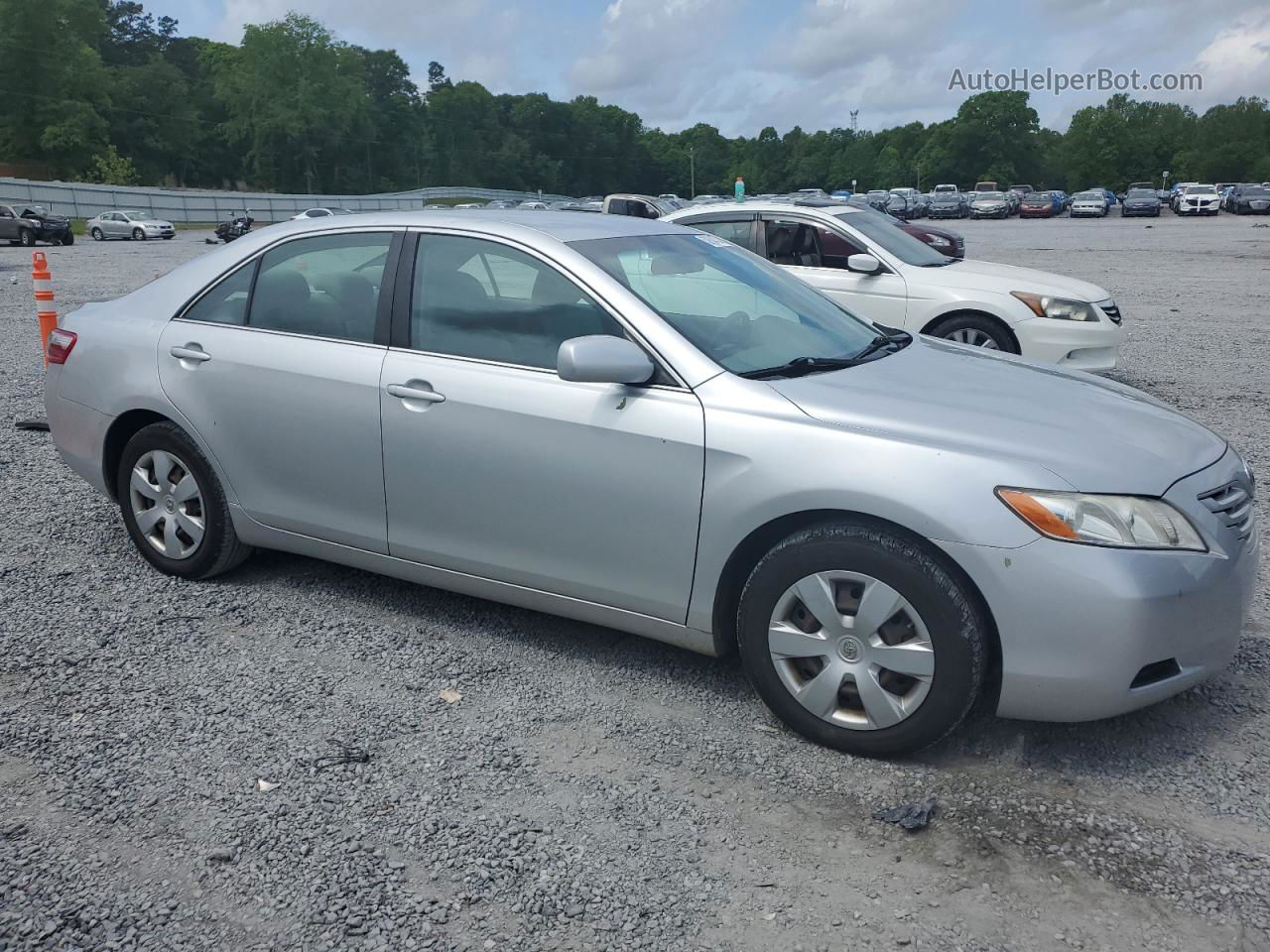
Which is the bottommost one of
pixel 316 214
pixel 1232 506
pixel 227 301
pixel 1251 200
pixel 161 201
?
pixel 161 201

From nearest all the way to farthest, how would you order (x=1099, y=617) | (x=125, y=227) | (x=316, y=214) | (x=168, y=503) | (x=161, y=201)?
1. (x=1099, y=617)
2. (x=168, y=503)
3. (x=316, y=214)
4. (x=125, y=227)
5. (x=161, y=201)

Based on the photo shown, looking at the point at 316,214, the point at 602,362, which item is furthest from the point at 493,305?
the point at 316,214

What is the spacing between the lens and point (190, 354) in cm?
473

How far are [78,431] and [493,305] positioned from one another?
225cm

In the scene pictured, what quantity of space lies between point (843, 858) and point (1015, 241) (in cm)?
3663

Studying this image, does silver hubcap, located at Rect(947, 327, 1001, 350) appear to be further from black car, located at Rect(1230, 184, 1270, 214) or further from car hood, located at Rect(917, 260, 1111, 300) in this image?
black car, located at Rect(1230, 184, 1270, 214)

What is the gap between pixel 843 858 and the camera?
300 cm

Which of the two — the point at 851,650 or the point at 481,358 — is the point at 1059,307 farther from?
the point at 851,650

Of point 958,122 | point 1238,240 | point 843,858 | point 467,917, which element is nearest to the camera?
point 467,917

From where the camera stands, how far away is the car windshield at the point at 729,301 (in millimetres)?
3922

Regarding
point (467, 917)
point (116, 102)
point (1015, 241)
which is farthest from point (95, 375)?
point (116, 102)

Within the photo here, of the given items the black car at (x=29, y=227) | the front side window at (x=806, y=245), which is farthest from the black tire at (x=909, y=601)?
the black car at (x=29, y=227)

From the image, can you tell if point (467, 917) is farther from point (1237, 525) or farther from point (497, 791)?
point (1237, 525)

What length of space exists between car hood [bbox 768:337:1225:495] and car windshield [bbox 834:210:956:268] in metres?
5.55
